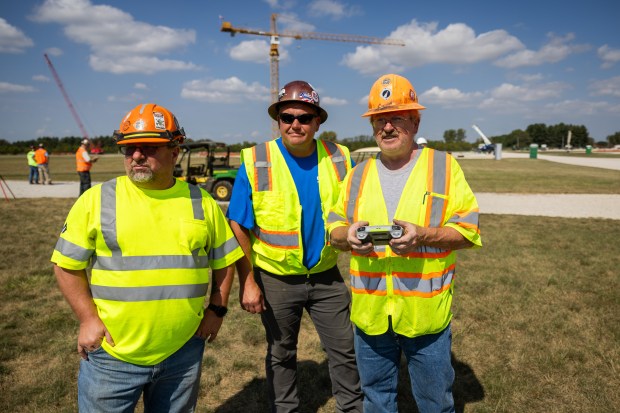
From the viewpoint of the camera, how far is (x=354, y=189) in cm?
227

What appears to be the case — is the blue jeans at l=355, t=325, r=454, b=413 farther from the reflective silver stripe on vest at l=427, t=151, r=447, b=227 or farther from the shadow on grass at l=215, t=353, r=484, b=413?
the shadow on grass at l=215, t=353, r=484, b=413

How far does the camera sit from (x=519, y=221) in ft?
33.3

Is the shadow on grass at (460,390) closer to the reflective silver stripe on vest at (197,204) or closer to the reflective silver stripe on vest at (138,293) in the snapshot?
the reflective silver stripe on vest at (138,293)

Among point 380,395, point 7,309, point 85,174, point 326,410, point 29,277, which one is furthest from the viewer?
point 85,174

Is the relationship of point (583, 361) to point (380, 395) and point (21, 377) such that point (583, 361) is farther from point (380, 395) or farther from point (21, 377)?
point (21, 377)

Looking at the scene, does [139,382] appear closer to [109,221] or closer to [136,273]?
[136,273]

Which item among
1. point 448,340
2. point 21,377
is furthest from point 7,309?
point 448,340

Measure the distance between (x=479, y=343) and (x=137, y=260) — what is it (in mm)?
3695

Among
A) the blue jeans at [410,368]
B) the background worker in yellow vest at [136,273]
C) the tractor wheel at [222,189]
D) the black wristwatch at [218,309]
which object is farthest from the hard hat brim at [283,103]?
the tractor wheel at [222,189]

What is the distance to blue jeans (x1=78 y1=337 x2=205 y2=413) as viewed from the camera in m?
1.84

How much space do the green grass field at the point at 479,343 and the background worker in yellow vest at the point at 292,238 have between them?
76 cm

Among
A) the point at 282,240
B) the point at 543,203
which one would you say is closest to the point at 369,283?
the point at 282,240

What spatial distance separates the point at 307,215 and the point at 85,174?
13.9m

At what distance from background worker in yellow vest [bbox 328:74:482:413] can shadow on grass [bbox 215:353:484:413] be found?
1.19 meters
